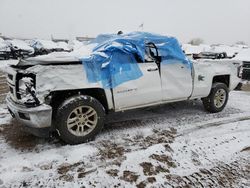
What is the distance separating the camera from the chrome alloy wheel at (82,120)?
4.04m

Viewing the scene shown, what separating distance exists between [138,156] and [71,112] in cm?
122

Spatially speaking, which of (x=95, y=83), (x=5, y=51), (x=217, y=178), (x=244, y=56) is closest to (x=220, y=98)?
(x=217, y=178)

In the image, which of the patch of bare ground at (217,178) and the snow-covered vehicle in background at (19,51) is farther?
the snow-covered vehicle in background at (19,51)

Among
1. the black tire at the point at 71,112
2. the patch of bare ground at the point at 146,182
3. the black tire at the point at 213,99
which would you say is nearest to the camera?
the patch of bare ground at the point at 146,182

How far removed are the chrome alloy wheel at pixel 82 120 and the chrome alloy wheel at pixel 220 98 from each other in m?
3.19

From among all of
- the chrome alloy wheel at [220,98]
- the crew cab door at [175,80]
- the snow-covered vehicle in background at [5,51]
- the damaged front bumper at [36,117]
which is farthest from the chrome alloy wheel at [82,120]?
the snow-covered vehicle in background at [5,51]

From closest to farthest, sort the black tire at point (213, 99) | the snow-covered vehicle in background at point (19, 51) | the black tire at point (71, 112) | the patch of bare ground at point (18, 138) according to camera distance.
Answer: the black tire at point (71, 112)
the patch of bare ground at point (18, 138)
the black tire at point (213, 99)
the snow-covered vehicle in background at point (19, 51)

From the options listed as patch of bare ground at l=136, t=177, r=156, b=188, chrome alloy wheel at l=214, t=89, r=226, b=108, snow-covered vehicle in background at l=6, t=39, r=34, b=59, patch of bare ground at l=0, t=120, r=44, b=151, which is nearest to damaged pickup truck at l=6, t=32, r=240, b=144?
patch of bare ground at l=0, t=120, r=44, b=151

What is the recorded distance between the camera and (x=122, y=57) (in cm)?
445

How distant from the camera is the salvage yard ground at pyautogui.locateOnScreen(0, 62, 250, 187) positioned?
3.17 meters

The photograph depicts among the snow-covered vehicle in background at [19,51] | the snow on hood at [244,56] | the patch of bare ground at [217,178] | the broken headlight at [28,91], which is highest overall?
the snow-covered vehicle in background at [19,51]

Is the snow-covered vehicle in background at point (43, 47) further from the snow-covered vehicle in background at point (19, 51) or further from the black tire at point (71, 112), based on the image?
the black tire at point (71, 112)

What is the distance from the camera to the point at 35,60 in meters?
4.05

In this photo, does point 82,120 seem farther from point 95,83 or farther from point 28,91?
point 28,91
